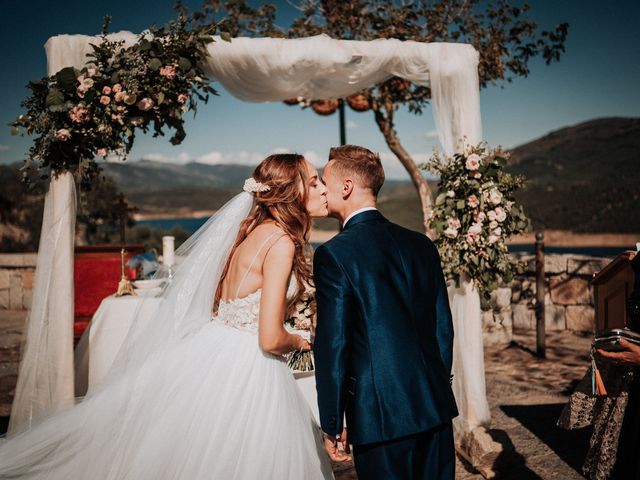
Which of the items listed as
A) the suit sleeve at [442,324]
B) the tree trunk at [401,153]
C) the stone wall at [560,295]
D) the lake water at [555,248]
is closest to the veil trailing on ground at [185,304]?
the suit sleeve at [442,324]

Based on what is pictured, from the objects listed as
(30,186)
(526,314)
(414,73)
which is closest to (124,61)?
(30,186)

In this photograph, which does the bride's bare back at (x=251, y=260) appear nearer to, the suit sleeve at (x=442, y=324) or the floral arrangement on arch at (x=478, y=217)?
the suit sleeve at (x=442, y=324)

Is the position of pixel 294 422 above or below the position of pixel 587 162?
below

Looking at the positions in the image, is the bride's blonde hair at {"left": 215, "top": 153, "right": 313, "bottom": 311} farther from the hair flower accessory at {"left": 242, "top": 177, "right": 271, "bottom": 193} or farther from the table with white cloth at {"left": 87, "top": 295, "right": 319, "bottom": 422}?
the table with white cloth at {"left": 87, "top": 295, "right": 319, "bottom": 422}

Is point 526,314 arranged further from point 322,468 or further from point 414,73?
point 322,468

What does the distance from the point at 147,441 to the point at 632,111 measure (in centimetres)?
4713

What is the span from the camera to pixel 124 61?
3922 mm

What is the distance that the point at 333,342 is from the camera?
1.81 meters

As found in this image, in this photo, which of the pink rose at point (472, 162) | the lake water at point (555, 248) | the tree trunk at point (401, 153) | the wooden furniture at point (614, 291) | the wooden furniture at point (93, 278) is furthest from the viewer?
the lake water at point (555, 248)

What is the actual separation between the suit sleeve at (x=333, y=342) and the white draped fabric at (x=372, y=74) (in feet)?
8.45

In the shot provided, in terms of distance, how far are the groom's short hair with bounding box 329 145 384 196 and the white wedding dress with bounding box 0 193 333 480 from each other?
87 centimetres

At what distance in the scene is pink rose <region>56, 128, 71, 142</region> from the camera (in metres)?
3.69

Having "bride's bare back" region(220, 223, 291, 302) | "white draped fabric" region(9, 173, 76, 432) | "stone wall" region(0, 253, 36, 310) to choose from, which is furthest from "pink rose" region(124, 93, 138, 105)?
"stone wall" region(0, 253, 36, 310)

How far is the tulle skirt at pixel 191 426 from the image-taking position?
7.36 feet
